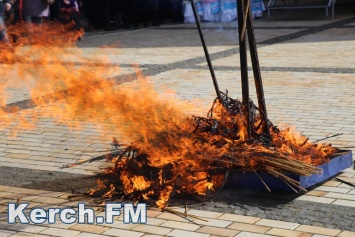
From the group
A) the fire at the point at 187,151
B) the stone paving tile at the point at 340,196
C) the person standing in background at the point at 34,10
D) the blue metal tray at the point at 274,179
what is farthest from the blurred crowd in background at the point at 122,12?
the stone paving tile at the point at 340,196

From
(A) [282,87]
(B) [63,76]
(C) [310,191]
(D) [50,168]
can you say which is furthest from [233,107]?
(A) [282,87]

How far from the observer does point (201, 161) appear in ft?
17.7

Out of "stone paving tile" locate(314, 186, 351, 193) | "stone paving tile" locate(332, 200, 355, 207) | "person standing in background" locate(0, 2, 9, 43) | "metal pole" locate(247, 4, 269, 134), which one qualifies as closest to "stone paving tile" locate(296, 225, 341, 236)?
"stone paving tile" locate(332, 200, 355, 207)

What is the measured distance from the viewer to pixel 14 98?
31.4 ft

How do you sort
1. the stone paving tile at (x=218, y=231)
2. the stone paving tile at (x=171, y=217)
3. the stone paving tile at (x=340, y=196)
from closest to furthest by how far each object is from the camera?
the stone paving tile at (x=218, y=231)
the stone paving tile at (x=171, y=217)
the stone paving tile at (x=340, y=196)

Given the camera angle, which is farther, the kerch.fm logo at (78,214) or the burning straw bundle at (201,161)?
the burning straw bundle at (201,161)

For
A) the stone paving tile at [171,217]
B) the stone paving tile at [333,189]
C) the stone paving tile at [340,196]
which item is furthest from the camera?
the stone paving tile at [333,189]

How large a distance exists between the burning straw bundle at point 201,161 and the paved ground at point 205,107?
16 centimetres

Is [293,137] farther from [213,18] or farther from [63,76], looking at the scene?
[213,18]

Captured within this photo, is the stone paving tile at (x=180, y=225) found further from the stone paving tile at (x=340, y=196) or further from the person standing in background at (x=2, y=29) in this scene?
the person standing in background at (x=2, y=29)

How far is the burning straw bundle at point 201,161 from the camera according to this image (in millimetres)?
5312

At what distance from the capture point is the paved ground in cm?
484

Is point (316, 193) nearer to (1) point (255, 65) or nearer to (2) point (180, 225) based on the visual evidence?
(1) point (255, 65)

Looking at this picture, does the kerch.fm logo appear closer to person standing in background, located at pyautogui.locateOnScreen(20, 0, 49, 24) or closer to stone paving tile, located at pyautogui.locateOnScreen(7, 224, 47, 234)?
stone paving tile, located at pyautogui.locateOnScreen(7, 224, 47, 234)
